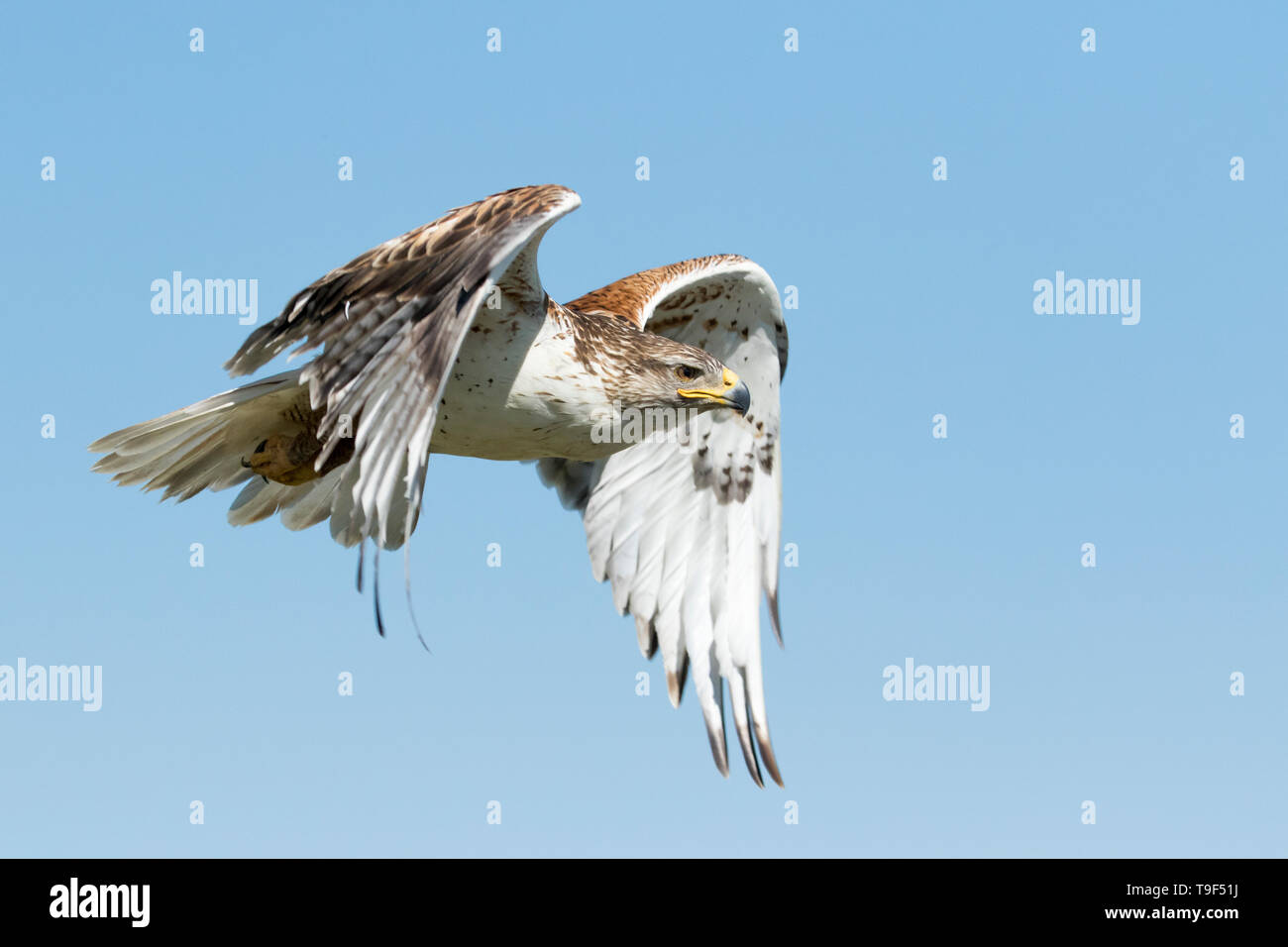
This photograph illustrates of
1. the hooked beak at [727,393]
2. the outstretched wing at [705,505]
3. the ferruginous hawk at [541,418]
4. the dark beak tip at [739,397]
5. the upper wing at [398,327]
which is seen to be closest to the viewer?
the upper wing at [398,327]

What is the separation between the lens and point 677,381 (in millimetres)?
8875

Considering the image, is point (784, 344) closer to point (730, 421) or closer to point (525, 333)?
point (730, 421)

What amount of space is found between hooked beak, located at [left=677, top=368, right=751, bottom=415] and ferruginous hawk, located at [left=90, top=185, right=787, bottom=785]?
0.4 inches

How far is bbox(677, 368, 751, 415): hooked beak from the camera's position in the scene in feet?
29.4

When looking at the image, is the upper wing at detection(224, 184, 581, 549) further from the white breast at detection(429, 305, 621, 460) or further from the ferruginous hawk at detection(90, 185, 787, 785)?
the white breast at detection(429, 305, 621, 460)

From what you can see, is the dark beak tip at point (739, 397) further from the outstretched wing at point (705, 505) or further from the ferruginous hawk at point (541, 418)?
the outstretched wing at point (705, 505)

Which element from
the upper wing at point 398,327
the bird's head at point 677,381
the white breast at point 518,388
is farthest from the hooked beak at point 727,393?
the upper wing at point 398,327

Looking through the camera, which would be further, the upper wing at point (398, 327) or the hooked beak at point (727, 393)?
the hooked beak at point (727, 393)

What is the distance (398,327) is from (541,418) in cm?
133

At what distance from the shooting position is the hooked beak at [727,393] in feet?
29.4

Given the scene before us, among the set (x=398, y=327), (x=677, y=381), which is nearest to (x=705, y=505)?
(x=677, y=381)

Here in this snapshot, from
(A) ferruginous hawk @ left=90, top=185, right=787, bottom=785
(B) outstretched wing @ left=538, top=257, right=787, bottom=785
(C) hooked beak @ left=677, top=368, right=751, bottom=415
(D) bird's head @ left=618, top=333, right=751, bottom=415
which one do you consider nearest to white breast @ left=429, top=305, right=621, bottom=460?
(A) ferruginous hawk @ left=90, top=185, right=787, bottom=785

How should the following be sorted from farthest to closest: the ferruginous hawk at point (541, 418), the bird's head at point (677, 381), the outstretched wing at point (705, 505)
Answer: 1. the outstretched wing at point (705, 505)
2. the bird's head at point (677, 381)
3. the ferruginous hawk at point (541, 418)

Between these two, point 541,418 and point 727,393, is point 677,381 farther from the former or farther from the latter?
→ point 541,418
